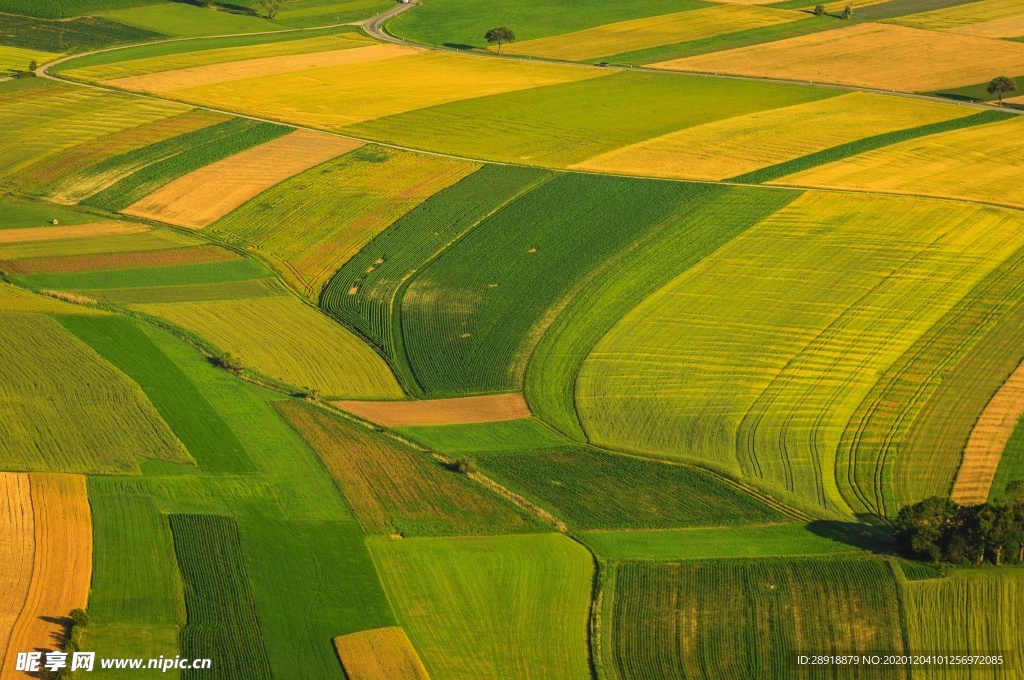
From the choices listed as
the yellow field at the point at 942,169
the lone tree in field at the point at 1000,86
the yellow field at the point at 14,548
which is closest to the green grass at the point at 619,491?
the yellow field at the point at 14,548

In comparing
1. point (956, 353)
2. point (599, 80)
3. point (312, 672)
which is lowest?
point (312, 672)

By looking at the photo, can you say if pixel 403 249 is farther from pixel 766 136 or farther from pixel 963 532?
pixel 963 532

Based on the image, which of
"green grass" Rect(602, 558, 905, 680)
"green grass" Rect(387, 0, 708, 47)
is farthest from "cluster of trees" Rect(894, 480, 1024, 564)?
"green grass" Rect(387, 0, 708, 47)

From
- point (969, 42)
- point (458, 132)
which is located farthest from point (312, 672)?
point (969, 42)

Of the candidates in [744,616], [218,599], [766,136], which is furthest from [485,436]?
[766,136]

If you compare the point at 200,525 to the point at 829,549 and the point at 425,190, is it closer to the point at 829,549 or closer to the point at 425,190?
the point at 829,549

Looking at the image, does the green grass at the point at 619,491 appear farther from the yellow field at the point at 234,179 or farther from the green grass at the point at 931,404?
the yellow field at the point at 234,179
